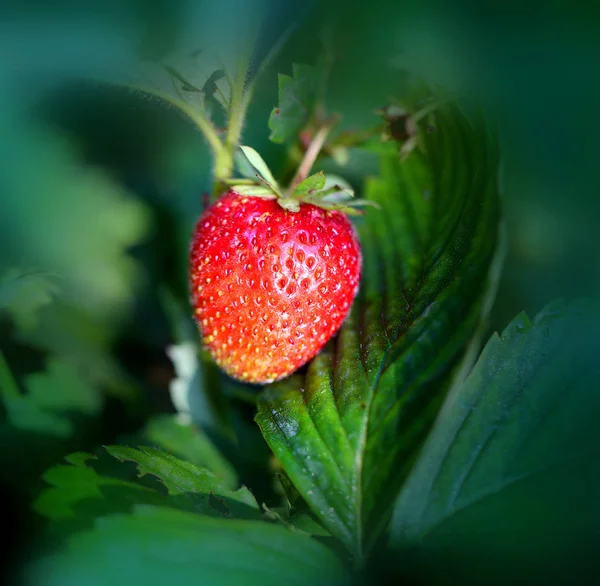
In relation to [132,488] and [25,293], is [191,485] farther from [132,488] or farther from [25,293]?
[25,293]

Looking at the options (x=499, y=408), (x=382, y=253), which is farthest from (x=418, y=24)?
(x=499, y=408)

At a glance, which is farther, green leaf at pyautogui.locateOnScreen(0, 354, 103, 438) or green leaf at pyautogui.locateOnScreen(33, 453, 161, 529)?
green leaf at pyautogui.locateOnScreen(0, 354, 103, 438)

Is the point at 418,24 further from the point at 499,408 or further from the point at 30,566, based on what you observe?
the point at 30,566

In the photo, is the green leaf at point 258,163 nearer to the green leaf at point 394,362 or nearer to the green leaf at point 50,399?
the green leaf at point 394,362

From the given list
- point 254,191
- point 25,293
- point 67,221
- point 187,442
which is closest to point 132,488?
point 187,442

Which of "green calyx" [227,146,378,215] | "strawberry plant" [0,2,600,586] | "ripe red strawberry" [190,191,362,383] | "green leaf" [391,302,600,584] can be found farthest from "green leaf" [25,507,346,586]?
"green calyx" [227,146,378,215]

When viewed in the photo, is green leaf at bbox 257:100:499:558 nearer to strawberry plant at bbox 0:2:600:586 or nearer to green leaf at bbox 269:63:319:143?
strawberry plant at bbox 0:2:600:586

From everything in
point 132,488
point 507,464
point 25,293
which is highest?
point 25,293
